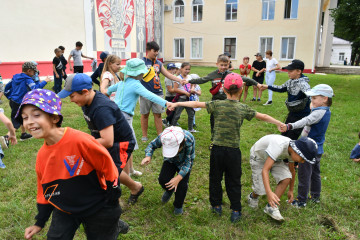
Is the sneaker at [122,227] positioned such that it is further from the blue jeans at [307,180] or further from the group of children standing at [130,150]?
the blue jeans at [307,180]

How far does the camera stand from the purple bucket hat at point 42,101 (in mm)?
1710

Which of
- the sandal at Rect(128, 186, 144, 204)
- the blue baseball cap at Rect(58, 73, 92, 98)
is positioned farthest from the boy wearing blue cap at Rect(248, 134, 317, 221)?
the blue baseball cap at Rect(58, 73, 92, 98)

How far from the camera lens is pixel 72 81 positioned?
2.39m

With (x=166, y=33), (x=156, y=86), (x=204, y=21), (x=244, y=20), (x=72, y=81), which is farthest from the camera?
(x=166, y=33)

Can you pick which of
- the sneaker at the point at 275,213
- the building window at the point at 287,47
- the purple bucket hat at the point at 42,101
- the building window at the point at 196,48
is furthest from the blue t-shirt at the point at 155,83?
the building window at the point at 196,48

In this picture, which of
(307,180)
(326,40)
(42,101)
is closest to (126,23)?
(307,180)

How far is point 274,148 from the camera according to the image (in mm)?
3133

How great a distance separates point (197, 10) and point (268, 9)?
693 cm

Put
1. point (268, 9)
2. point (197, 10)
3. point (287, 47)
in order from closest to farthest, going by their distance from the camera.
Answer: point (268, 9), point (287, 47), point (197, 10)

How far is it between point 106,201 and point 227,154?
5.01 ft

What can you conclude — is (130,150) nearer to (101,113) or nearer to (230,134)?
(101,113)

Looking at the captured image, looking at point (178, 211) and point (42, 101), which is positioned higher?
point (42, 101)

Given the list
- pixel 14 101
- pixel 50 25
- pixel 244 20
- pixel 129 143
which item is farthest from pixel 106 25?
pixel 129 143

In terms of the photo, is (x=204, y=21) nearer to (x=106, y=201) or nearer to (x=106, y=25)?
(x=106, y=25)
